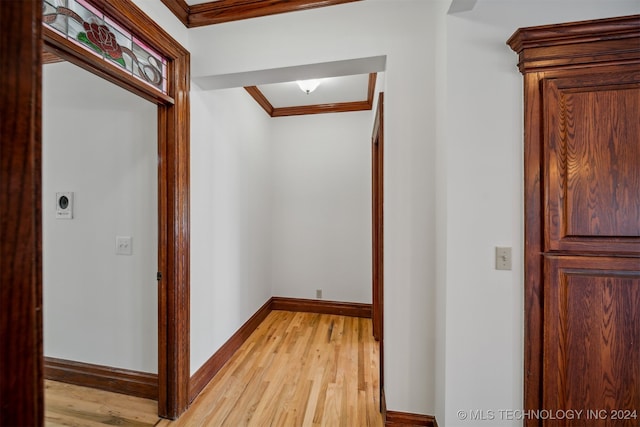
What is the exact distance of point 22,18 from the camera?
410 mm

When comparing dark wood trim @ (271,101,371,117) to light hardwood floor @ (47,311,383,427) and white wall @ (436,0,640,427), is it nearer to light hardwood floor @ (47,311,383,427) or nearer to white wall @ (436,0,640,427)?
white wall @ (436,0,640,427)

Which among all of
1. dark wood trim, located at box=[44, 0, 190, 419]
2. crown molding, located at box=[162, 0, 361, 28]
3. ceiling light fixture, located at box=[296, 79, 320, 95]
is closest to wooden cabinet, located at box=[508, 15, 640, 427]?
crown molding, located at box=[162, 0, 361, 28]

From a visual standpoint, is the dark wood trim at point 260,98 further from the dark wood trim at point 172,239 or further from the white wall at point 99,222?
the white wall at point 99,222

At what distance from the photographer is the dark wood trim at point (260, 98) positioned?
2834mm

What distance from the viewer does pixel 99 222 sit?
1978 mm

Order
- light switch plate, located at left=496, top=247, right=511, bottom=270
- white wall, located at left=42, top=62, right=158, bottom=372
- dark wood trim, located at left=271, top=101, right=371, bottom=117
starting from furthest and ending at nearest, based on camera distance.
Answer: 1. dark wood trim, located at left=271, top=101, right=371, bottom=117
2. white wall, located at left=42, top=62, right=158, bottom=372
3. light switch plate, located at left=496, top=247, right=511, bottom=270

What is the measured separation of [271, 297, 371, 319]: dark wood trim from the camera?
3.29 metres

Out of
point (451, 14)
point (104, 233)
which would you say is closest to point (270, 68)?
point (451, 14)

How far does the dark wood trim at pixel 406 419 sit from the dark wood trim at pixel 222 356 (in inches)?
51.0

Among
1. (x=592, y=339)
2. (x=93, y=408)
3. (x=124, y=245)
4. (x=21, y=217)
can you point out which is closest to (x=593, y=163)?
(x=592, y=339)

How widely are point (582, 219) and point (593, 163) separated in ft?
0.84

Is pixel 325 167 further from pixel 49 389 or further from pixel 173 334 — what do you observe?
pixel 49 389

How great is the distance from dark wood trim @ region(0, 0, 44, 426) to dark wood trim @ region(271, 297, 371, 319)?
10.1 ft

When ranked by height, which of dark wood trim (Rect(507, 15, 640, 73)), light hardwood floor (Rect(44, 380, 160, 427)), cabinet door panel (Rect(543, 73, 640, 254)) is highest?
dark wood trim (Rect(507, 15, 640, 73))
